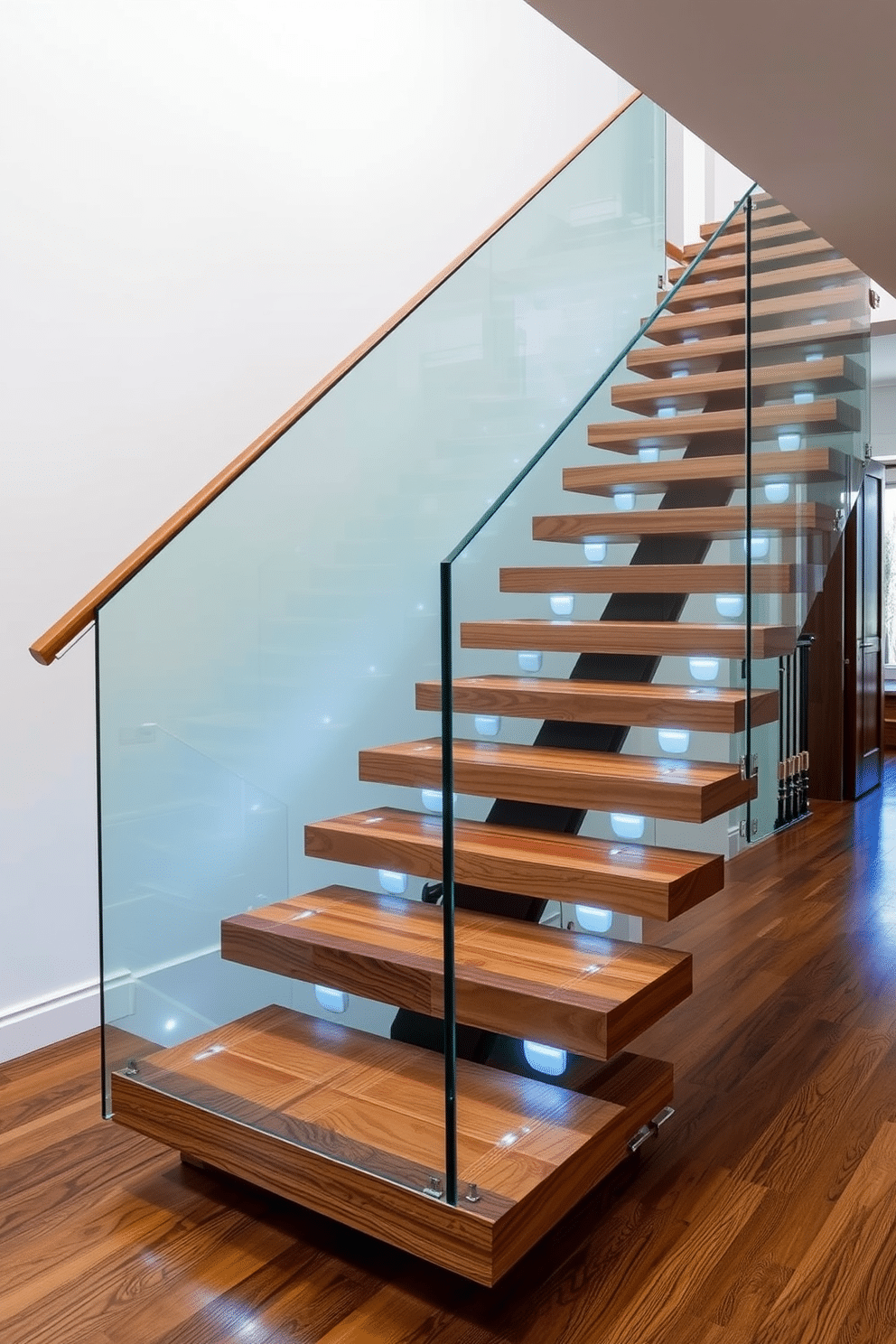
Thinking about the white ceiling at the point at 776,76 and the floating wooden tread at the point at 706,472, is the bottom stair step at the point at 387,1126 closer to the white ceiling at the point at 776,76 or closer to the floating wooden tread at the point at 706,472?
the floating wooden tread at the point at 706,472

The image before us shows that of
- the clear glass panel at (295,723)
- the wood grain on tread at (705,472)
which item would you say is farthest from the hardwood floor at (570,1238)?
the wood grain on tread at (705,472)

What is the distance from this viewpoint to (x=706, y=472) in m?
3.31

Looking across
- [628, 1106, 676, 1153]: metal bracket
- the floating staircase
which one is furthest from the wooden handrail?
[628, 1106, 676, 1153]: metal bracket

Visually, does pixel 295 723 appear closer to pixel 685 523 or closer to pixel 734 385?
pixel 685 523

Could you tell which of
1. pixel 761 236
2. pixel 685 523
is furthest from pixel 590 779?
pixel 761 236

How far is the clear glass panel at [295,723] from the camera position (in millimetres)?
2520

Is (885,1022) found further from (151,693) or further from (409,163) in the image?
(409,163)

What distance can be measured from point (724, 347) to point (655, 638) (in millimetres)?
1412

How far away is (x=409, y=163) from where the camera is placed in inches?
177

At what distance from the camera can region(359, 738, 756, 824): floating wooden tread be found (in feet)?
8.39

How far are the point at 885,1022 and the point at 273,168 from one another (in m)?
3.46

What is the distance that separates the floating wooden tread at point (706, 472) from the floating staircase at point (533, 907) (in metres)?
0.01

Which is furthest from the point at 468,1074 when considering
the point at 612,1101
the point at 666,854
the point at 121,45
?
the point at 121,45

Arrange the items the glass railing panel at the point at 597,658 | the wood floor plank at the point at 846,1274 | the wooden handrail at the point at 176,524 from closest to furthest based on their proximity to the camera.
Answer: the wood floor plank at the point at 846,1274
the glass railing panel at the point at 597,658
the wooden handrail at the point at 176,524
